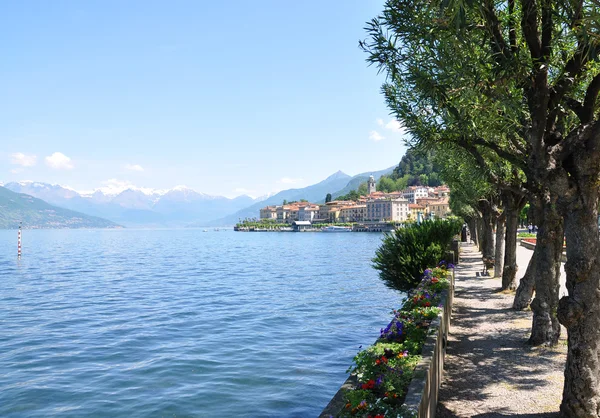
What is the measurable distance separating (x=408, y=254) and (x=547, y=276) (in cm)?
744

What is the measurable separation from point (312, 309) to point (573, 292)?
17837mm

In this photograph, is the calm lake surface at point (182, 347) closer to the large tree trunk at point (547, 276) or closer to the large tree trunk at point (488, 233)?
the large tree trunk at point (547, 276)

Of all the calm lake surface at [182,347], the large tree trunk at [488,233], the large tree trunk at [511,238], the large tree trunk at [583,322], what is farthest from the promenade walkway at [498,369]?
the large tree trunk at [488,233]

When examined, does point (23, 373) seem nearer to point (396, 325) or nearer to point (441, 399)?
point (396, 325)

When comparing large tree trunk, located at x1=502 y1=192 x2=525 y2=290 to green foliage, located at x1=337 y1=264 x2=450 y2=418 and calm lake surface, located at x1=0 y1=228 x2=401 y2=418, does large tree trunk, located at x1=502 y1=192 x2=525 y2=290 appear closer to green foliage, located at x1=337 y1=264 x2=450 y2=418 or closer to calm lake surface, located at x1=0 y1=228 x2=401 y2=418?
calm lake surface, located at x1=0 y1=228 x2=401 y2=418

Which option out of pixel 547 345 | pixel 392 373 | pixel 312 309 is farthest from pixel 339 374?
pixel 312 309

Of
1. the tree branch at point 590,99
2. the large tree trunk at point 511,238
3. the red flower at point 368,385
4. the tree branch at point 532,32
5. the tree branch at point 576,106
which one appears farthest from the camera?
the large tree trunk at point 511,238

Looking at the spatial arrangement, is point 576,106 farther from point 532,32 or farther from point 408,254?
A: point 408,254

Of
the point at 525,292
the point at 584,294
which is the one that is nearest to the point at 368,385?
the point at 584,294

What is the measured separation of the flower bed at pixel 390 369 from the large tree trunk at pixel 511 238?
27.6 ft

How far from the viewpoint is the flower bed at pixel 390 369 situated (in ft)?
19.0

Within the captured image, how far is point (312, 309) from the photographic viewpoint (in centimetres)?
2395

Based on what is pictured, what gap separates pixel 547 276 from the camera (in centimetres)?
1067

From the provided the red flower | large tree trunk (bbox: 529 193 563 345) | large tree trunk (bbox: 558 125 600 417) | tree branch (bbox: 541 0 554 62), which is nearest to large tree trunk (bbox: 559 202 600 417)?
large tree trunk (bbox: 558 125 600 417)
